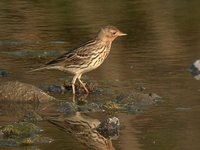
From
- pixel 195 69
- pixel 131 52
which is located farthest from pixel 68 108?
pixel 131 52

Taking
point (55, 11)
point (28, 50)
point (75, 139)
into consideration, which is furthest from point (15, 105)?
point (55, 11)

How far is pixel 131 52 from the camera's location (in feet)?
51.7

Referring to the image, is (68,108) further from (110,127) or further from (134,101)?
(110,127)

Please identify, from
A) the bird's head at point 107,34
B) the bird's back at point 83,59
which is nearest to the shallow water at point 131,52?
the bird's back at point 83,59

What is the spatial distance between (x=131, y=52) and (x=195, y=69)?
85.0 inches

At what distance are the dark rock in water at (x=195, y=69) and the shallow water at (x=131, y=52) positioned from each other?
0.11 m

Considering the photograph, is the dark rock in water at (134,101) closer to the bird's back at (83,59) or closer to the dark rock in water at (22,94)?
the dark rock in water at (22,94)

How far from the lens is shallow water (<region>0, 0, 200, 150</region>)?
10.3 metres

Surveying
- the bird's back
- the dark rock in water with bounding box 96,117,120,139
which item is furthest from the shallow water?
the bird's back

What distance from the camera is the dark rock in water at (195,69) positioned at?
13.7 m

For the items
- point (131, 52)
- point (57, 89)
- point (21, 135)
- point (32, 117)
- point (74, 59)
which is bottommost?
point (131, 52)

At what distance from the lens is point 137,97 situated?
1198 centimetres

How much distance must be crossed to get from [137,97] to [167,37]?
5.07 meters

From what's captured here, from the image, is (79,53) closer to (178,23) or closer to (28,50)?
(28,50)
